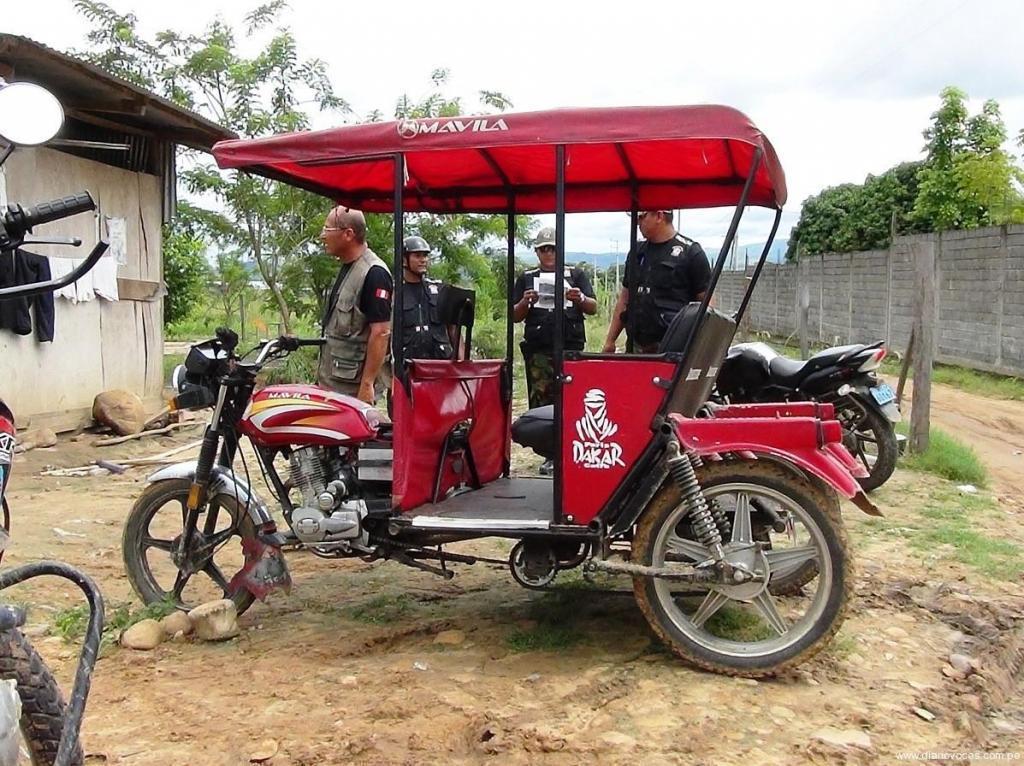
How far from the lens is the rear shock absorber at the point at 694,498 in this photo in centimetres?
382

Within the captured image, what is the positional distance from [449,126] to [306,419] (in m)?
1.37

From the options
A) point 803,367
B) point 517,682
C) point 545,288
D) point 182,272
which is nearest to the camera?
point 517,682

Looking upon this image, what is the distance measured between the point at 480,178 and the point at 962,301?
11.5 meters

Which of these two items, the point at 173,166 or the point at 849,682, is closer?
the point at 849,682

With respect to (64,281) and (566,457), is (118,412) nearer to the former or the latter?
(566,457)

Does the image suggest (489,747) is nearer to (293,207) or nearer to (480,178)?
(480,178)

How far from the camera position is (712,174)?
4926 millimetres

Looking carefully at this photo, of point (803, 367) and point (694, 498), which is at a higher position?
point (803, 367)

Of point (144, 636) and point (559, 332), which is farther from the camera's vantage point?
point (144, 636)

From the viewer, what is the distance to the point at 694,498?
3824 mm

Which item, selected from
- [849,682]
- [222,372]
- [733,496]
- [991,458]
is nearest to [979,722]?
[849,682]

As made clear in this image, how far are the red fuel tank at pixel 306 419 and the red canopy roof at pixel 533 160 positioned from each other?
3.22ft

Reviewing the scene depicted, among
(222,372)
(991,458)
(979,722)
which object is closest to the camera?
(979,722)

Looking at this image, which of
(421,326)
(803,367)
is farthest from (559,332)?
(803,367)
